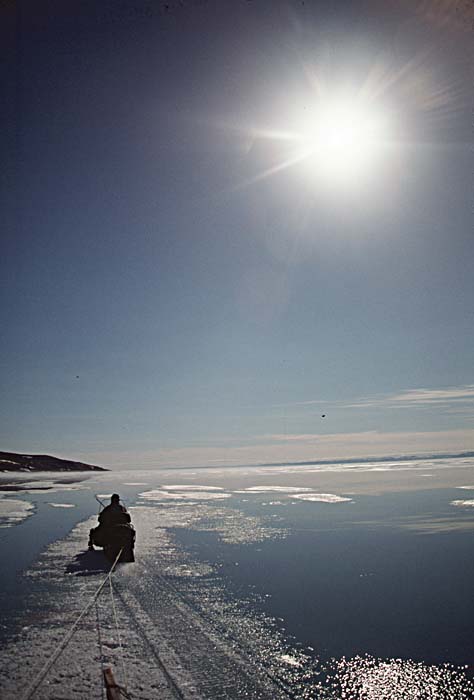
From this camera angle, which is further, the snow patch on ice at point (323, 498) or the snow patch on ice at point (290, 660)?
the snow patch on ice at point (323, 498)

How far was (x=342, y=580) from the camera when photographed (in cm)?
1195

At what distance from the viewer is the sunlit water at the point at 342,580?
7176 millimetres

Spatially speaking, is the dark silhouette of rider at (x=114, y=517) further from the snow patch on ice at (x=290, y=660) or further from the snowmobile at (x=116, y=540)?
the snow patch on ice at (x=290, y=660)

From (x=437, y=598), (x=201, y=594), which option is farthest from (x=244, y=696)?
(x=437, y=598)

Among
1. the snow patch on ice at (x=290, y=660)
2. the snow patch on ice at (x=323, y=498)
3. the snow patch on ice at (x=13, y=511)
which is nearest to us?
the snow patch on ice at (x=290, y=660)

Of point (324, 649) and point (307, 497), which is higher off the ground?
point (307, 497)

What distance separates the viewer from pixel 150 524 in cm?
2211

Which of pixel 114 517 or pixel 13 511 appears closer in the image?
pixel 114 517

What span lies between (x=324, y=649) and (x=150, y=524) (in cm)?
1544

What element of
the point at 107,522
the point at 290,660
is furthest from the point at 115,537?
the point at 290,660

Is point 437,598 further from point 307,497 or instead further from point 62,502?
point 62,502

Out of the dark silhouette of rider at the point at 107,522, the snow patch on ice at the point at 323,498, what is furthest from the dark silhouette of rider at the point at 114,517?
the snow patch on ice at the point at 323,498

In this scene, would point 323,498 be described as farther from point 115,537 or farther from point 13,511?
point 115,537

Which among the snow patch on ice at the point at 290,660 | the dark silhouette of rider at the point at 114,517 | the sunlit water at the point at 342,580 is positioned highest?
the dark silhouette of rider at the point at 114,517
